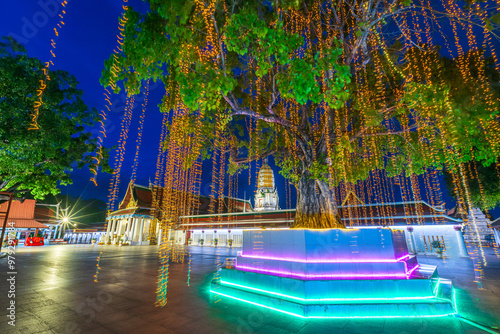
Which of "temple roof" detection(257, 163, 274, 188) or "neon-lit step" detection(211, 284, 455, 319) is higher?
"temple roof" detection(257, 163, 274, 188)

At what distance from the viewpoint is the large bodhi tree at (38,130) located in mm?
9562

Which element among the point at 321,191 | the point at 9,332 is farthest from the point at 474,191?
the point at 9,332

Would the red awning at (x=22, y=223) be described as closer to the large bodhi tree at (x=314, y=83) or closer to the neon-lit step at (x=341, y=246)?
Result: the large bodhi tree at (x=314, y=83)

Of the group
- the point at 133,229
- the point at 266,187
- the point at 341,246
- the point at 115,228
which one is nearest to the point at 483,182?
the point at 341,246

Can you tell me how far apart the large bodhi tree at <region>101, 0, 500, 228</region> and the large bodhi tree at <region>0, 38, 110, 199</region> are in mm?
6978

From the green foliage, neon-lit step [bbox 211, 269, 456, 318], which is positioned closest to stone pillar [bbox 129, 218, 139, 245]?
neon-lit step [bbox 211, 269, 456, 318]

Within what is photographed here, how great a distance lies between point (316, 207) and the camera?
302 inches

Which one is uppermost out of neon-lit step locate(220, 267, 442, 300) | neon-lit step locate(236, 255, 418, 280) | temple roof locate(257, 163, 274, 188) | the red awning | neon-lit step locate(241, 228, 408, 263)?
temple roof locate(257, 163, 274, 188)

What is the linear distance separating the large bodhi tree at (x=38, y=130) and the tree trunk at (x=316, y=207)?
1073 cm

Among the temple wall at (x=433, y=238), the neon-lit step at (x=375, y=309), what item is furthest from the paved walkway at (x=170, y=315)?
the temple wall at (x=433, y=238)

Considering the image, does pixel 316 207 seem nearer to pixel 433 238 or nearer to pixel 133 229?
pixel 433 238

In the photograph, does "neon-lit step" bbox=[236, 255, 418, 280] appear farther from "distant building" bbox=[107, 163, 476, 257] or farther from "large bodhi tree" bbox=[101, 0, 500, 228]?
"distant building" bbox=[107, 163, 476, 257]

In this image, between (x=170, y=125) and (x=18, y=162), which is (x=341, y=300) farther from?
(x=18, y=162)

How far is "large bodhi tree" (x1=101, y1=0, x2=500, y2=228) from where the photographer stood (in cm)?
535
